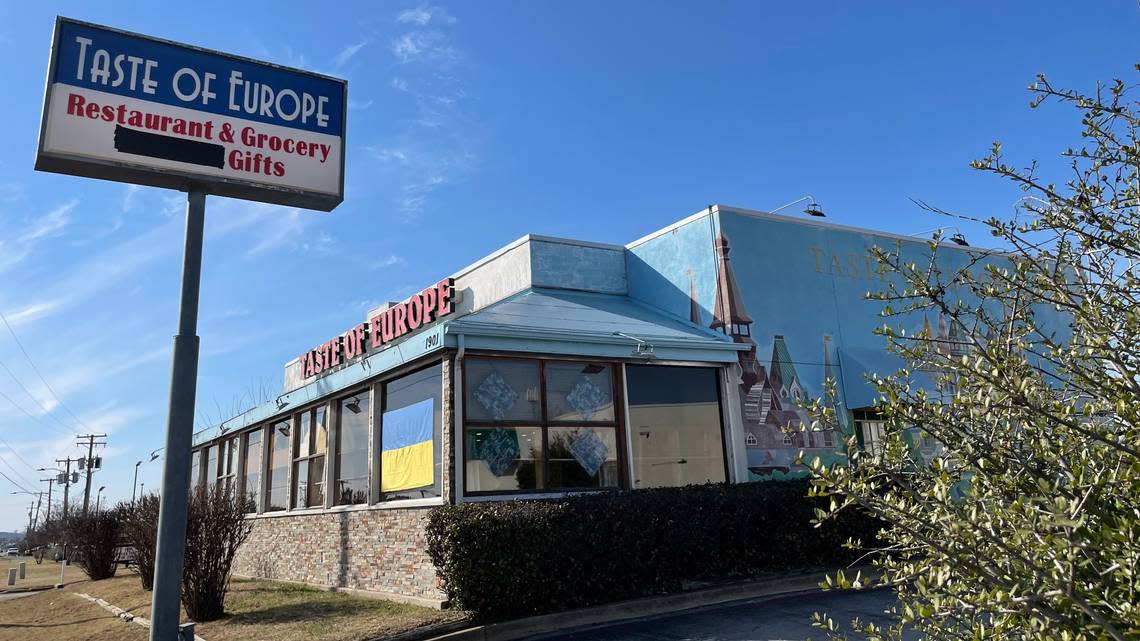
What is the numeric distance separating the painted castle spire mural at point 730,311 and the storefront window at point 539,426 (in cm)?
279

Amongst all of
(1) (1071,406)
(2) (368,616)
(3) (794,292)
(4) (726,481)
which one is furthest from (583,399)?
(1) (1071,406)

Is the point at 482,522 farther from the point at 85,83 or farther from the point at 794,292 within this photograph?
the point at 794,292

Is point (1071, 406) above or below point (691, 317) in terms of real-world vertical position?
below

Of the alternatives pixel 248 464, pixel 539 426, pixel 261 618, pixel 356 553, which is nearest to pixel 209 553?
pixel 261 618

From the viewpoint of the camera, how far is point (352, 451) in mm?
14039

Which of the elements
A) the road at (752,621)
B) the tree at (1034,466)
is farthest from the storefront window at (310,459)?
the tree at (1034,466)

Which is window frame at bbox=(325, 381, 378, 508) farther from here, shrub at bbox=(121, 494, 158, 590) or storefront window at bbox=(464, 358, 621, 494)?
shrub at bbox=(121, 494, 158, 590)

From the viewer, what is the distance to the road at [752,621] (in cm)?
811

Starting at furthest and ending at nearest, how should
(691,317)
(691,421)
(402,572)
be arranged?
(691,317), (691,421), (402,572)

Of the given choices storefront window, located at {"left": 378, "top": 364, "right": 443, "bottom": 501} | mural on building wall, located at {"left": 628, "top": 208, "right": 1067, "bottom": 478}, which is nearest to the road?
storefront window, located at {"left": 378, "top": 364, "right": 443, "bottom": 501}

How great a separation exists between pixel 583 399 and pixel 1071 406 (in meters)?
9.09

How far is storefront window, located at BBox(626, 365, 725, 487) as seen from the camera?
486 inches

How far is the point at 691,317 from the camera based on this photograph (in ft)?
47.2

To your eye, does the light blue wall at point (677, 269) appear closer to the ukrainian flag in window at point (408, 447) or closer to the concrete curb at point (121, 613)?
the ukrainian flag in window at point (408, 447)
